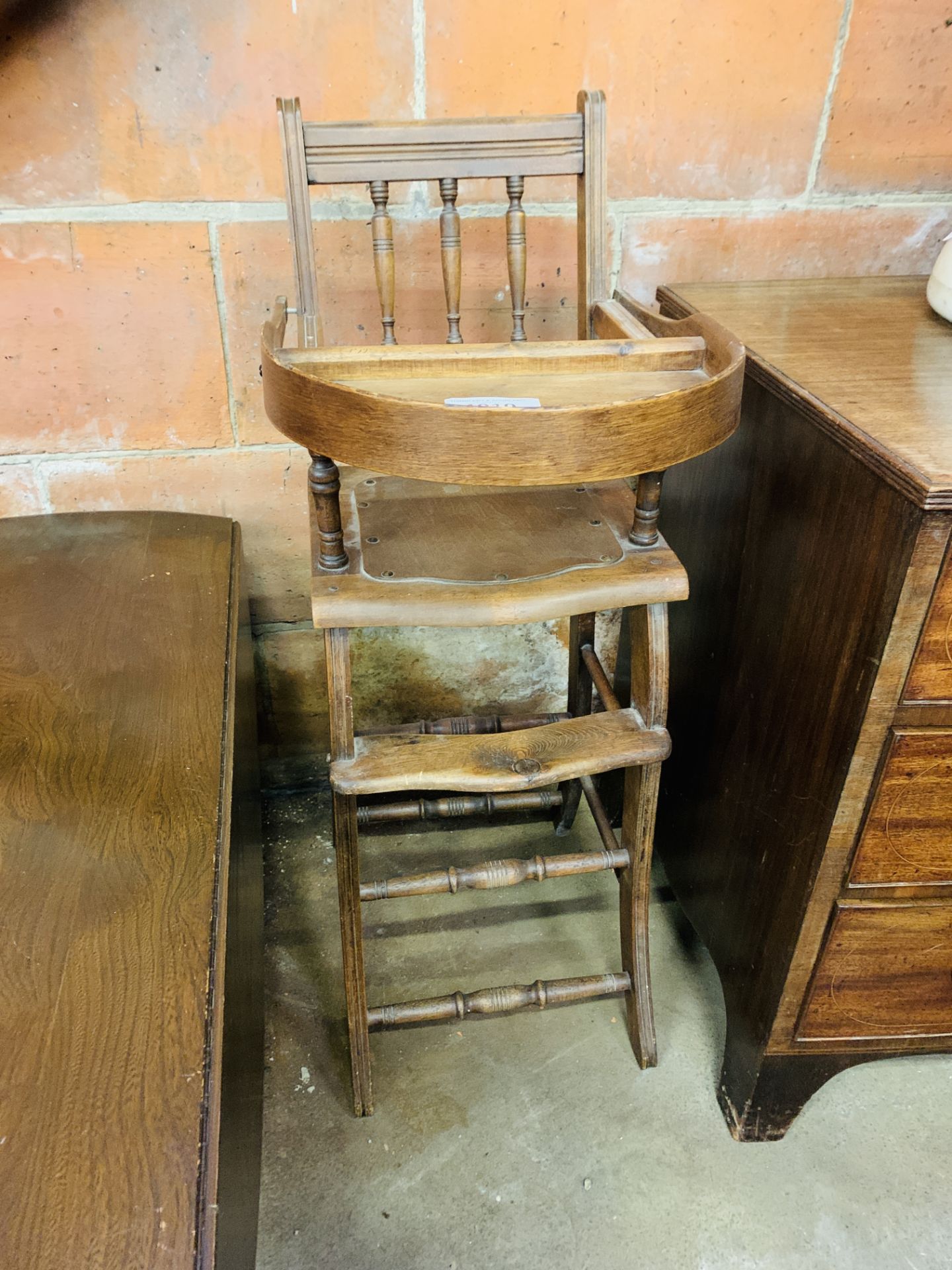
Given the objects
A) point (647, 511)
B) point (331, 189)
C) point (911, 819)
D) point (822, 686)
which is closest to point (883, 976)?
point (911, 819)

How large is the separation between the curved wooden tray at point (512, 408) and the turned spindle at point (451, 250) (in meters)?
0.22

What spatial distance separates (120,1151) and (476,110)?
124 centimetres

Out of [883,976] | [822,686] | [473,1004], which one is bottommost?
[473,1004]

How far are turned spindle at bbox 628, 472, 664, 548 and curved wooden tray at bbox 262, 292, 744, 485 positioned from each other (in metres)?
0.10

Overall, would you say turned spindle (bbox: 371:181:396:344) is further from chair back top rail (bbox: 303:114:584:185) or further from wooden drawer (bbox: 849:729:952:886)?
wooden drawer (bbox: 849:729:952:886)

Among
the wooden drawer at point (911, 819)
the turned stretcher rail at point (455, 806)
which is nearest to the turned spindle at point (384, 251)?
the turned stretcher rail at point (455, 806)

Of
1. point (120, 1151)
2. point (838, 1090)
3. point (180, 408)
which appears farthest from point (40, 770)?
point (838, 1090)

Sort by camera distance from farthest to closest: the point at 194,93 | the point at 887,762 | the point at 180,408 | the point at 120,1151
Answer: the point at 180,408
the point at 194,93
the point at 887,762
the point at 120,1151

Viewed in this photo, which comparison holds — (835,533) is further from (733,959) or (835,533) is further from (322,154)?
(322,154)

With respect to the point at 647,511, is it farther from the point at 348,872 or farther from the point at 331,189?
the point at 331,189

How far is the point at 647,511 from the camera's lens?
908mm

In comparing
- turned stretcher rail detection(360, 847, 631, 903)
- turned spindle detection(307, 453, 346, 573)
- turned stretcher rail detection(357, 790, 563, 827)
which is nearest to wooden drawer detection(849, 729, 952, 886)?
turned stretcher rail detection(360, 847, 631, 903)

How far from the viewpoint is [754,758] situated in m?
1.05

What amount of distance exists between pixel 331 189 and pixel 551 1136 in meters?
1.30
